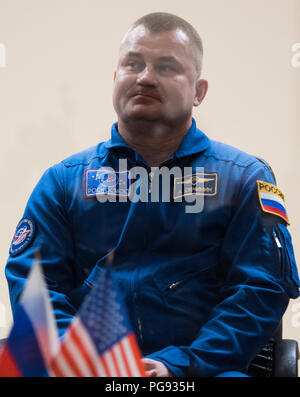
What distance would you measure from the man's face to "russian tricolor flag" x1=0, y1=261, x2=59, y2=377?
0.43 m

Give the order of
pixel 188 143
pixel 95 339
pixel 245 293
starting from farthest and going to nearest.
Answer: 1. pixel 188 143
2. pixel 245 293
3. pixel 95 339

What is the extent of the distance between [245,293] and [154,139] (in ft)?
1.21

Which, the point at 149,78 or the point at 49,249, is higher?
the point at 149,78

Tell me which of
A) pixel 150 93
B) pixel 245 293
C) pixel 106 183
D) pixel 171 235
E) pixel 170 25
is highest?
pixel 170 25

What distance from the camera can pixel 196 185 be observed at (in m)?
1.07

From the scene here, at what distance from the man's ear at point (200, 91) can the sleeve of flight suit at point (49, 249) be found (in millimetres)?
358

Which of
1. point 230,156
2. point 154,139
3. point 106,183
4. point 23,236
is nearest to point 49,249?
point 23,236

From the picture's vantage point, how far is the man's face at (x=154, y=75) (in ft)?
3.36

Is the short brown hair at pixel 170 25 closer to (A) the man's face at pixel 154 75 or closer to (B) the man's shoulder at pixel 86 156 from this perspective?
(A) the man's face at pixel 154 75

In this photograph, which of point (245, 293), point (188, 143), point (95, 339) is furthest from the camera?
point (188, 143)

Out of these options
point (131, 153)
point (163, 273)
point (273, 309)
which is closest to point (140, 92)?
point (131, 153)

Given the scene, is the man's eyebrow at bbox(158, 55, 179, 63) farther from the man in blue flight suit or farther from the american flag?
the american flag

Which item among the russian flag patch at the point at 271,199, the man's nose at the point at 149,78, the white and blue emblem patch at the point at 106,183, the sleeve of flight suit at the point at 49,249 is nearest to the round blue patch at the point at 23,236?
the sleeve of flight suit at the point at 49,249

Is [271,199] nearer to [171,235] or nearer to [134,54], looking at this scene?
[171,235]
